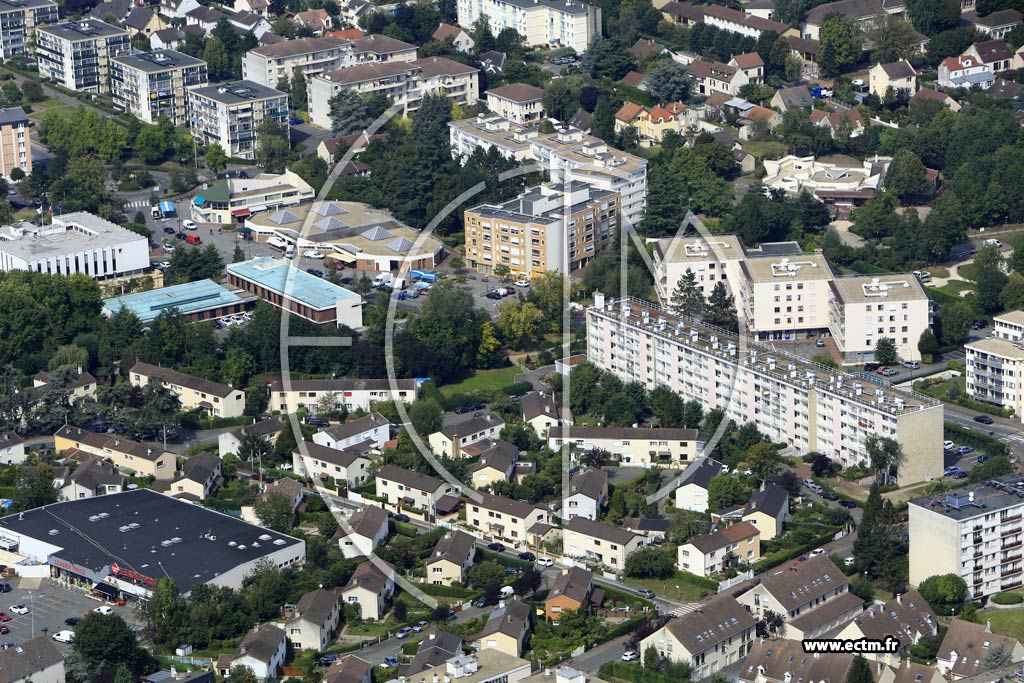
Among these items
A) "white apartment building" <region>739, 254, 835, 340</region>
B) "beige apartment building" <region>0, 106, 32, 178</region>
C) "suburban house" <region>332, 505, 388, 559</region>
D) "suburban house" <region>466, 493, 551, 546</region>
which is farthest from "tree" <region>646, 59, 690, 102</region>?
"suburban house" <region>332, 505, 388, 559</region>

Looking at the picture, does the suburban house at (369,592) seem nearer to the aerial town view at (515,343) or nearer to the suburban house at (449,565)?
the aerial town view at (515,343)

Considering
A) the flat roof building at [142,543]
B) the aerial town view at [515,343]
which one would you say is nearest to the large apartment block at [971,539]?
the aerial town view at [515,343]

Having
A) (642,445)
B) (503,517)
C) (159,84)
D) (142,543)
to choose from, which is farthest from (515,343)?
(159,84)

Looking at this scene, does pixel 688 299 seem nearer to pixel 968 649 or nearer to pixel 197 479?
pixel 197 479

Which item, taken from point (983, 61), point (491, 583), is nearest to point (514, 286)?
point (491, 583)

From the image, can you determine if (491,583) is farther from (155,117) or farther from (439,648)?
(155,117)

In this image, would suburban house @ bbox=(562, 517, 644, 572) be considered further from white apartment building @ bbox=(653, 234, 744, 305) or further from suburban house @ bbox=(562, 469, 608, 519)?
white apartment building @ bbox=(653, 234, 744, 305)

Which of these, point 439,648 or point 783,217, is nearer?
point 439,648
